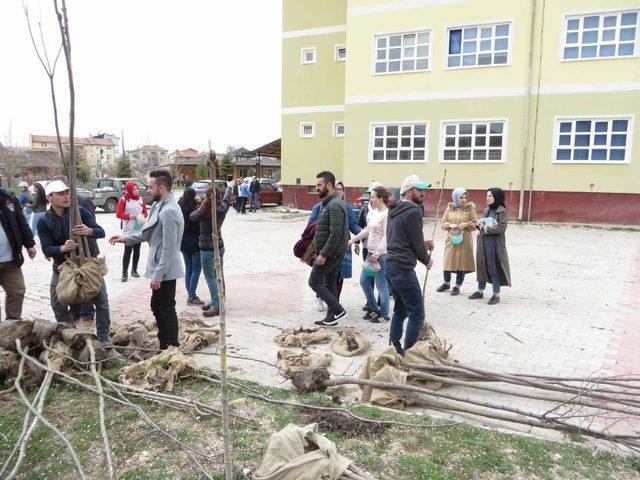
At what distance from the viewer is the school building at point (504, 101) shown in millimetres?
17109

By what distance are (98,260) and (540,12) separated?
18.6 metres

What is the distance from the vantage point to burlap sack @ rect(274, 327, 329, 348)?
5.31 m

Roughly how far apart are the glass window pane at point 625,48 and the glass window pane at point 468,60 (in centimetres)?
490

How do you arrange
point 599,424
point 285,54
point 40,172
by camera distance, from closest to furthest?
point 599,424 < point 285,54 < point 40,172

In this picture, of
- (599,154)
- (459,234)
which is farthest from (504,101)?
(459,234)

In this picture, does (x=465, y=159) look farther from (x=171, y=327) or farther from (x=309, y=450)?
(x=309, y=450)

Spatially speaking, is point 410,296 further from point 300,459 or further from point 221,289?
point 221,289

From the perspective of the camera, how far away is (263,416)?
12.0ft

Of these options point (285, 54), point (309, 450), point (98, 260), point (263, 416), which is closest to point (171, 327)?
point (98, 260)

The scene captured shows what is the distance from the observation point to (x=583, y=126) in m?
17.6

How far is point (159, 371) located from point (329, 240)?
2417 millimetres

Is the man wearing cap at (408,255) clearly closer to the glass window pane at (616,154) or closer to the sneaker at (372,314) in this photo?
the sneaker at (372,314)

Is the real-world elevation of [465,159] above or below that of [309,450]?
above

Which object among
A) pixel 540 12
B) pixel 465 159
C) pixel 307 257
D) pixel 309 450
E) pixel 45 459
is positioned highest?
pixel 540 12
